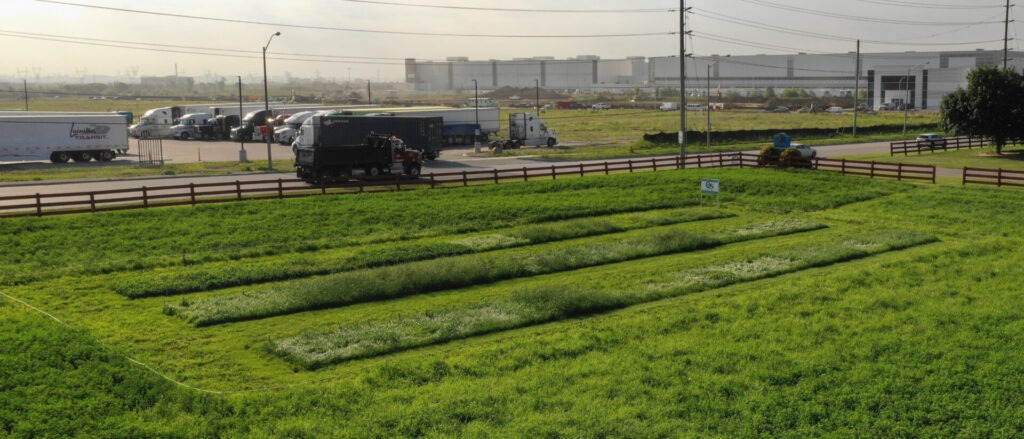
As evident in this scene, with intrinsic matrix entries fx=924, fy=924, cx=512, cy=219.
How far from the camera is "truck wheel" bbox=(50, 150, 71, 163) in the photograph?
186ft

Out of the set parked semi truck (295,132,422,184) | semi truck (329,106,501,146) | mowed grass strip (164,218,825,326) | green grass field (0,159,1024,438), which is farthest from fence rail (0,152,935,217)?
semi truck (329,106,501,146)

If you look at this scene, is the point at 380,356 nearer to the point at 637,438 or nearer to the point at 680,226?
the point at 637,438

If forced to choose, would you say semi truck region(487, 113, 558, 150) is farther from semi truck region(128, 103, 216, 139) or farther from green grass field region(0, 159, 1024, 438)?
green grass field region(0, 159, 1024, 438)

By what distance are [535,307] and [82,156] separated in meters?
45.9

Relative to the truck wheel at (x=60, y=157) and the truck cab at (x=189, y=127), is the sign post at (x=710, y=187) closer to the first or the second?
the truck wheel at (x=60, y=157)

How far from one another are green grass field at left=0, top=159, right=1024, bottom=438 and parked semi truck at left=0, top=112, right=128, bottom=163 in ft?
91.0

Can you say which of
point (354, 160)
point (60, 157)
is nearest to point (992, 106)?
point (354, 160)

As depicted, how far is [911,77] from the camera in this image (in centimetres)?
13950

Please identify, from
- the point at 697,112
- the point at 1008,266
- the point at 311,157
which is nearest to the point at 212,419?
the point at 1008,266

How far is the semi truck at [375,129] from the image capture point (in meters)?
50.8

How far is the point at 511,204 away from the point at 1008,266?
60.6ft

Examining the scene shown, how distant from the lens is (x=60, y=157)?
5703cm

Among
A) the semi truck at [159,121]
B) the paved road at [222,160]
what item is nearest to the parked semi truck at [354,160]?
the paved road at [222,160]

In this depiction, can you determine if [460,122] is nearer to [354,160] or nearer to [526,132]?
[526,132]
